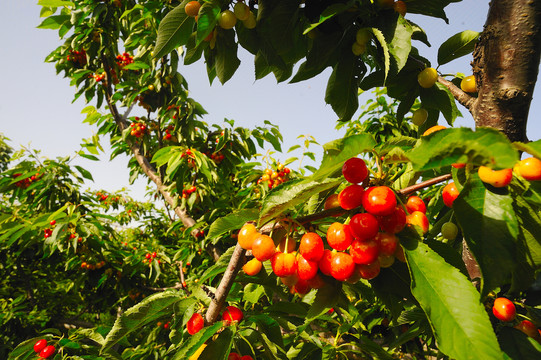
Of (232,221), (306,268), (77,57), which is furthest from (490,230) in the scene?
(77,57)

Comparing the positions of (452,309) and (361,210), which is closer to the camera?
(452,309)

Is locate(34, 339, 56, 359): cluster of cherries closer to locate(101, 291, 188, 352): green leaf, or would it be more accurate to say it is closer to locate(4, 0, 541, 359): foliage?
locate(4, 0, 541, 359): foliage

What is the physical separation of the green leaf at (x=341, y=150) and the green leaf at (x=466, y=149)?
0.14 m

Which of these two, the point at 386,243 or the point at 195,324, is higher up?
the point at 386,243

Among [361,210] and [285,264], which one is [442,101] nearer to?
[361,210]

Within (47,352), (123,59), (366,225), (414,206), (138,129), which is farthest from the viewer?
(123,59)

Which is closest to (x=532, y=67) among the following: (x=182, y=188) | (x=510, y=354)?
(x=510, y=354)

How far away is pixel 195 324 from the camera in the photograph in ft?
3.77

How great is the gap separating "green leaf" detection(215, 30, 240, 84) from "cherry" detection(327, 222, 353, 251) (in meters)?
0.78

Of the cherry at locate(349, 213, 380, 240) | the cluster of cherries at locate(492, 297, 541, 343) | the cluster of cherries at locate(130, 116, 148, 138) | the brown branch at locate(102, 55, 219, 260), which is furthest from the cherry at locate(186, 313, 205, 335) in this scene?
the cluster of cherries at locate(130, 116, 148, 138)

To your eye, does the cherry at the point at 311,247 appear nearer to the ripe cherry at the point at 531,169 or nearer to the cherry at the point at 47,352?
the ripe cherry at the point at 531,169

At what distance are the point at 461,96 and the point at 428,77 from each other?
4.7 inches

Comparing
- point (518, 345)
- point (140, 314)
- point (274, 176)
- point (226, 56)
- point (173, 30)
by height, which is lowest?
point (274, 176)

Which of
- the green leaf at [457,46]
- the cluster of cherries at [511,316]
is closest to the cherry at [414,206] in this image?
the green leaf at [457,46]
